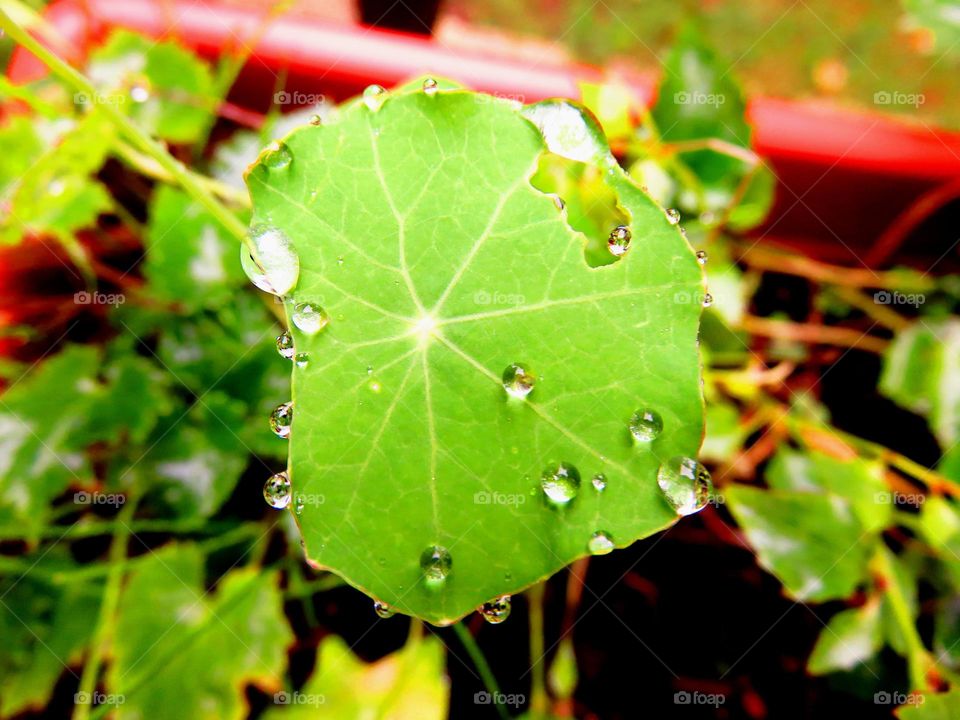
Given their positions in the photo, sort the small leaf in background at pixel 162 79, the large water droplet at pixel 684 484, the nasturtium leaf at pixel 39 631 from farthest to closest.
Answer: the small leaf in background at pixel 162 79, the nasturtium leaf at pixel 39 631, the large water droplet at pixel 684 484

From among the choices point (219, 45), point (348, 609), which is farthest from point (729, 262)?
point (219, 45)

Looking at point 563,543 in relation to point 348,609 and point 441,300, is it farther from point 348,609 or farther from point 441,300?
point 348,609

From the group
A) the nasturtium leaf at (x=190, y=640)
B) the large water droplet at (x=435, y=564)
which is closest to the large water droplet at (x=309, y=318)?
the large water droplet at (x=435, y=564)

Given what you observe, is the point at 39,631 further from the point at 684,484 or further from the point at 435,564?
the point at 684,484

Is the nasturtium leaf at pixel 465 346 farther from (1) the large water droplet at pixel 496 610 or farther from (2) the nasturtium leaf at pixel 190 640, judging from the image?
(2) the nasturtium leaf at pixel 190 640

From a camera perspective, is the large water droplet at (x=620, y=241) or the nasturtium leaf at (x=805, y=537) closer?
the large water droplet at (x=620, y=241)

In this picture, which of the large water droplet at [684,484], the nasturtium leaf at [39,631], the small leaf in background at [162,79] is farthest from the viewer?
the small leaf in background at [162,79]

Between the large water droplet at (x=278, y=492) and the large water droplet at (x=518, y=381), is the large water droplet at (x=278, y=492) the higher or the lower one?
the lower one
